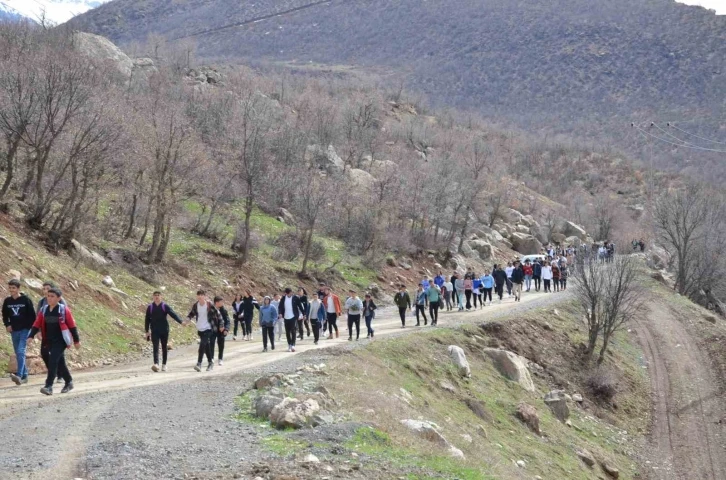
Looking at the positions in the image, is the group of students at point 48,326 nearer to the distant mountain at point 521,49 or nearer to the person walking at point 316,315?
the person walking at point 316,315

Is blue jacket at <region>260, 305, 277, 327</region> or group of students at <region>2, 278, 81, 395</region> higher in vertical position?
group of students at <region>2, 278, 81, 395</region>

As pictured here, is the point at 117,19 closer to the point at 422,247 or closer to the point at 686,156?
the point at 686,156

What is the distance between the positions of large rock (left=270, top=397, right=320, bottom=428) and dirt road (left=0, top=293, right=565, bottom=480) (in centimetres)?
56

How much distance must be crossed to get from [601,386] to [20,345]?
75.1 ft

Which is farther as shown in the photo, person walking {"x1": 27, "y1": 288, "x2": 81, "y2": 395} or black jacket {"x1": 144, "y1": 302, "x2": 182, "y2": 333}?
black jacket {"x1": 144, "y1": 302, "x2": 182, "y2": 333}

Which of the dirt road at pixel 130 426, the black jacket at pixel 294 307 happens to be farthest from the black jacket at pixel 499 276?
the dirt road at pixel 130 426

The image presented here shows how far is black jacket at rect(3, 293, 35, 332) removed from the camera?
44.4 feet


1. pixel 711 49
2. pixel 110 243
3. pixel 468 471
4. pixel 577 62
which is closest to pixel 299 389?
pixel 468 471

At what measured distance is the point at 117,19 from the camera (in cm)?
18425

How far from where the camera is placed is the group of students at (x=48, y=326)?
12.9m

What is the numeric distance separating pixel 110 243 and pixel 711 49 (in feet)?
515

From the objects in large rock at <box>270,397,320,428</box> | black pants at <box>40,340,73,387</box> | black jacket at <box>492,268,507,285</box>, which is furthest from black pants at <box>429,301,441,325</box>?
black pants at <box>40,340,73,387</box>

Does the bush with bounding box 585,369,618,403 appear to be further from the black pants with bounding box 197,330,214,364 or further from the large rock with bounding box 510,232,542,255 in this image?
the large rock with bounding box 510,232,542,255

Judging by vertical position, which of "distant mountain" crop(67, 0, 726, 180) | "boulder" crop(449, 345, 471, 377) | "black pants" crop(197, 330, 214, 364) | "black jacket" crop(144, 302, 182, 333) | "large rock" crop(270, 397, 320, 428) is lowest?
"boulder" crop(449, 345, 471, 377)
